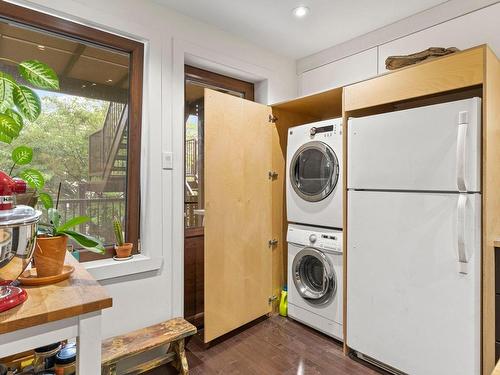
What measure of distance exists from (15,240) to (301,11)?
2.31m

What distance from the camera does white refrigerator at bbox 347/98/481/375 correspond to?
161cm

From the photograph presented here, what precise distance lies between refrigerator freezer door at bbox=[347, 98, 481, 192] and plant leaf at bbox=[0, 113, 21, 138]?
6.30ft

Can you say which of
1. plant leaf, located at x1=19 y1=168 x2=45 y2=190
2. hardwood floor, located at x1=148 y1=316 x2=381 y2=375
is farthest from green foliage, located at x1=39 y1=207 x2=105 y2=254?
hardwood floor, located at x1=148 y1=316 x2=381 y2=375

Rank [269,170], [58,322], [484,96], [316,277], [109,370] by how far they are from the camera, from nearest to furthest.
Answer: [58,322] < [484,96] < [109,370] < [316,277] < [269,170]

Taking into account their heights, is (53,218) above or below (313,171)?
below

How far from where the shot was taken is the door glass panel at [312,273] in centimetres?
254

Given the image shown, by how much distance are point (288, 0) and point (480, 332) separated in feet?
7.87

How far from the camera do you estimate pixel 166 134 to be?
7.23 ft

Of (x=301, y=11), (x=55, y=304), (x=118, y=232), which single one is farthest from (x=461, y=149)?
(x=118, y=232)

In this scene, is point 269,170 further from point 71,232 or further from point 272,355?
point 71,232

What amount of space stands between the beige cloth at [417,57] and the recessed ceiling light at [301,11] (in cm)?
74

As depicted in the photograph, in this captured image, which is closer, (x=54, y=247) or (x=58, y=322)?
(x=58, y=322)

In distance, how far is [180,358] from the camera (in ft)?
6.42

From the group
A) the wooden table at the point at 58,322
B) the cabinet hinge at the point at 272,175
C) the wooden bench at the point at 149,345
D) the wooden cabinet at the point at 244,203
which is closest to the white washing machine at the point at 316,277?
the wooden cabinet at the point at 244,203
